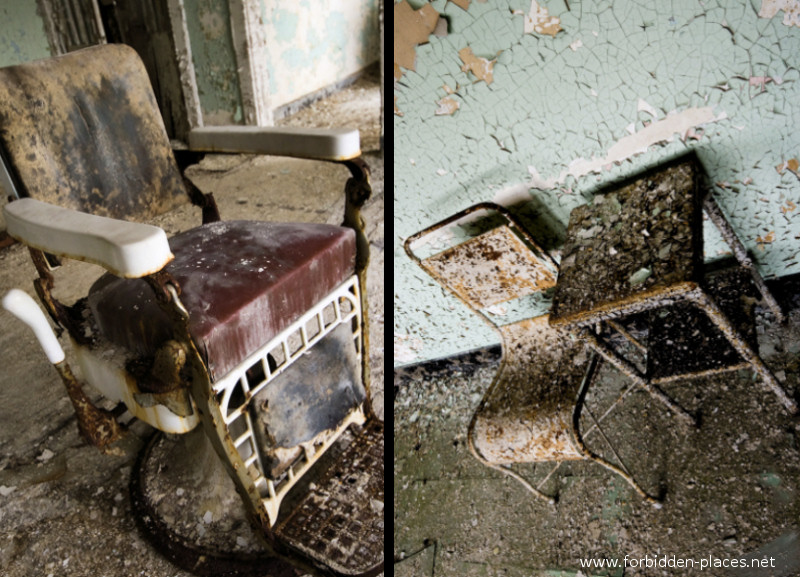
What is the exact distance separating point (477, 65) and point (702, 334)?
63 centimetres

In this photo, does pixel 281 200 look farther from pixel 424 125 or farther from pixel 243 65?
pixel 424 125

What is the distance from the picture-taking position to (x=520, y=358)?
3.83 ft

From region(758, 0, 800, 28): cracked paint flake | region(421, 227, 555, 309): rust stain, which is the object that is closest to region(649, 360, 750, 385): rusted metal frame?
region(421, 227, 555, 309): rust stain

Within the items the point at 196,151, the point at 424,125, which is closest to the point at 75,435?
the point at 196,151

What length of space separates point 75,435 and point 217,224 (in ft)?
2.88

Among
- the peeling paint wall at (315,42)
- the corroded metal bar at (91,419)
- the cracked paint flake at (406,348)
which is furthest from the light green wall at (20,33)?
the cracked paint flake at (406,348)

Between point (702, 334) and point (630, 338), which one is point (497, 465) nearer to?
point (630, 338)

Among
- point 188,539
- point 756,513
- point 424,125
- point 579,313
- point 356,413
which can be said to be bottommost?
point 188,539

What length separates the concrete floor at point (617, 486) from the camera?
0.95 metres

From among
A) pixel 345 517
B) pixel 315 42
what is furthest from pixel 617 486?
pixel 315 42

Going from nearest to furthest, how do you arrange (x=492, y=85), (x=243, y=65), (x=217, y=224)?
(x=492, y=85) → (x=217, y=224) → (x=243, y=65)

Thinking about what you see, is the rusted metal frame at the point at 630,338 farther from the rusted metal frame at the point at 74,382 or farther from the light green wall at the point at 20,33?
the light green wall at the point at 20,33

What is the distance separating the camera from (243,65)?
3643 millimetres

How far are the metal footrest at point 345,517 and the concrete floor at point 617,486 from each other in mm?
188
